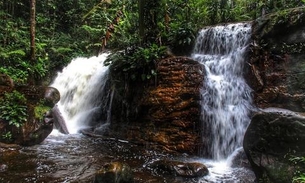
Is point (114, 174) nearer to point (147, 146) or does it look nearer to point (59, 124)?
point (147, 146)

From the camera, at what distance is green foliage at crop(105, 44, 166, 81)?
9.66 metres

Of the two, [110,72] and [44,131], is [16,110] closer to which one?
[44,131]

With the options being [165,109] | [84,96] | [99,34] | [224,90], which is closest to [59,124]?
[84,96]

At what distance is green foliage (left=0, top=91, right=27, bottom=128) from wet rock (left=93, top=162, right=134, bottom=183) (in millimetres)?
4334

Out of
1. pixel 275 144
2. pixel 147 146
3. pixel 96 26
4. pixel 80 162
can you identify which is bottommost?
pixel 147 146

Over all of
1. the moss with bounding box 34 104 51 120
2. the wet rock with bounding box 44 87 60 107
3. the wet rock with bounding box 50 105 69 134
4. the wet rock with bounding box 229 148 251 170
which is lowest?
the wet rock with bounding box 229 148 251 170

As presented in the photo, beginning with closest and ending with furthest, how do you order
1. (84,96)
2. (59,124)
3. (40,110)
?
(40,110), (59,124), (84,96)

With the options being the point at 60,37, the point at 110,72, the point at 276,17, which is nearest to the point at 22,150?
the point at 110,72

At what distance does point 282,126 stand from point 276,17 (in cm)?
533

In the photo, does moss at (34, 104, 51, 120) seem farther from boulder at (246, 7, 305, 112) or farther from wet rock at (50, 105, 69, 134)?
boulder at (246, 7, 305, 112)

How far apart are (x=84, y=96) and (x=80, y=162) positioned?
514 centimetres

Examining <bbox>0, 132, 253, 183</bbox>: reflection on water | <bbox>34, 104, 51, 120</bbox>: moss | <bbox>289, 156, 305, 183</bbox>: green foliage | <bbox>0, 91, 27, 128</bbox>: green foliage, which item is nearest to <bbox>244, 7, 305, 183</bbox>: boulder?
<bbox>289, 156, 305, 183</bbox>: green foliage

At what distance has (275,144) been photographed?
5.14 m

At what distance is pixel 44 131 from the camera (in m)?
8.88
